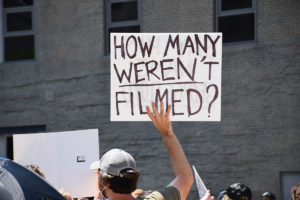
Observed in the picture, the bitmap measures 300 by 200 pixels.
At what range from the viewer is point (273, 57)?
12.3m

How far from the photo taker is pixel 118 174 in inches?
96.4

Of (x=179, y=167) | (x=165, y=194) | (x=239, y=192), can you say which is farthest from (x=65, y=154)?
(x=165, y=194)

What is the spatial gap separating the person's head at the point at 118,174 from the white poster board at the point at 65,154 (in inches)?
111

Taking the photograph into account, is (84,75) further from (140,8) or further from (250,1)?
(250,1)

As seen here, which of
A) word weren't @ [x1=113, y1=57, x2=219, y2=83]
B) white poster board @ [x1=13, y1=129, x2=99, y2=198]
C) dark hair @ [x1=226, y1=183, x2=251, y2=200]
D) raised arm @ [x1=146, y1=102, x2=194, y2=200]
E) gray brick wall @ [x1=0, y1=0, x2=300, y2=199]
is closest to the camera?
raised arm @ [x1=146, y1=102, x2=194, y2=200]

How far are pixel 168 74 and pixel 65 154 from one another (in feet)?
4.77

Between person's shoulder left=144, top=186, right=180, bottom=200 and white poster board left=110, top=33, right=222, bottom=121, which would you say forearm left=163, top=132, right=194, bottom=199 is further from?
white poster board left=110, top=33, right=222, bottom=121

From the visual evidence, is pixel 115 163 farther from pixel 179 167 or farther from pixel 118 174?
pixel 179 167

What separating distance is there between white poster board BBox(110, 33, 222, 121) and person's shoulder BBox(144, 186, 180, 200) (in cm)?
158

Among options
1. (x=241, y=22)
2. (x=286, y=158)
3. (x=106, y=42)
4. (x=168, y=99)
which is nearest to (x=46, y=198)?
(x=168, y=99)

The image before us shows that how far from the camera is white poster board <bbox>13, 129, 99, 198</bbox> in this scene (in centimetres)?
528

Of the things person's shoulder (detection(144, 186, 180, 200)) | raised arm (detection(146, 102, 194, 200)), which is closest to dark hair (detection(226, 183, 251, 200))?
raised arm (detection(146, 102, 194, 200))

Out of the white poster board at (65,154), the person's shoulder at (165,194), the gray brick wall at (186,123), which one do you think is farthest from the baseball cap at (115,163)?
the gray brick wall at (186,123)

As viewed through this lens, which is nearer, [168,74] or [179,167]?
[179,167]
